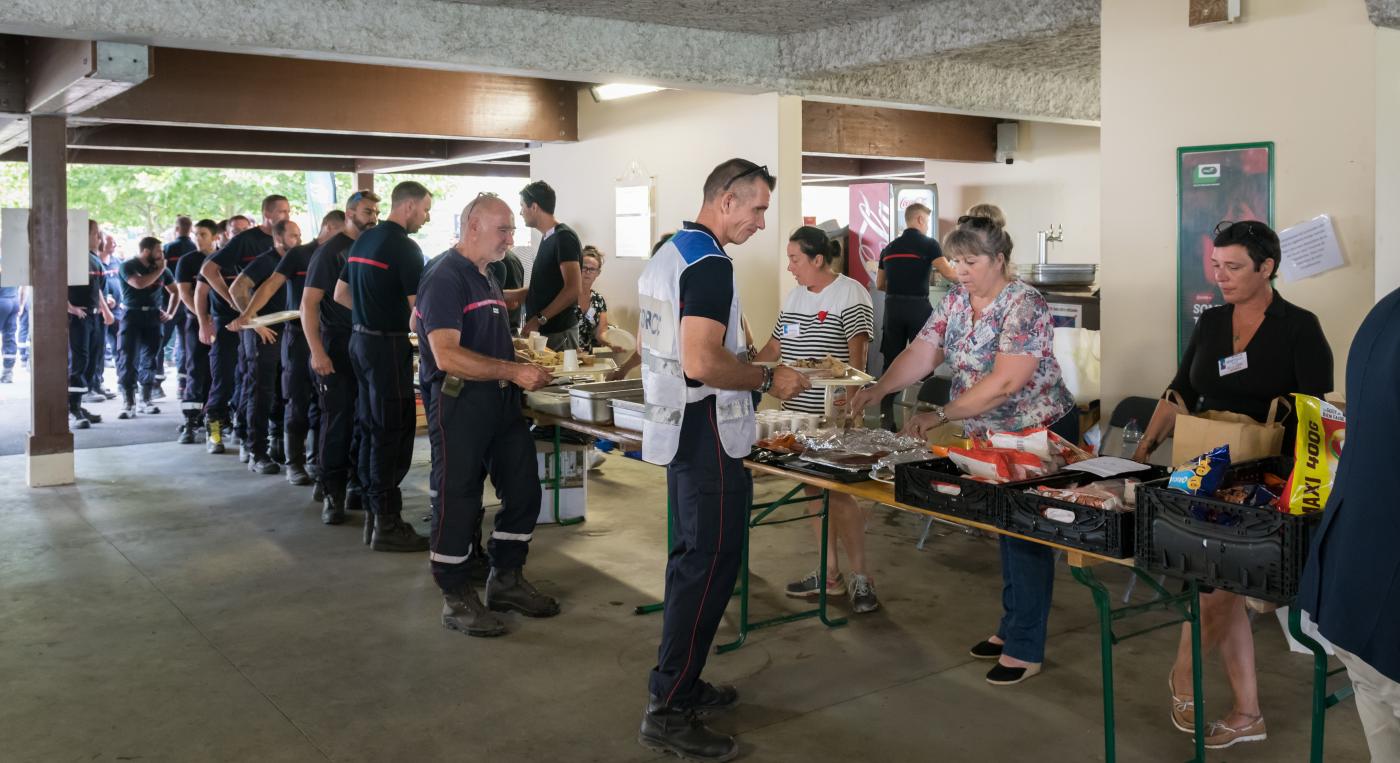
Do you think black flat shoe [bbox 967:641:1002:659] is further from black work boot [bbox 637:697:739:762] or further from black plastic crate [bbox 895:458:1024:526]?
Answer: black work boot [bbox 637:697:739:762]

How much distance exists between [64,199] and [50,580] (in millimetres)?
2887

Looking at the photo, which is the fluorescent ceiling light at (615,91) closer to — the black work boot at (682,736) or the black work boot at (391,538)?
the black work boot at (391,538)

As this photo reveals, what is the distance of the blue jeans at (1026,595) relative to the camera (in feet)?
12.5

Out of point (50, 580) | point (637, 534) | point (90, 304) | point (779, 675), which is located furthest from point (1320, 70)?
point (90, 304)

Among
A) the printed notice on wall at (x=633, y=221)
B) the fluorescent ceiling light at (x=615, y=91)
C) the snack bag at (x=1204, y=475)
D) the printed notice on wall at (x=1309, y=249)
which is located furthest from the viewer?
the printed notice on wall at (x=633, y=221)

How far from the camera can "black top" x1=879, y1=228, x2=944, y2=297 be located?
8.30 m

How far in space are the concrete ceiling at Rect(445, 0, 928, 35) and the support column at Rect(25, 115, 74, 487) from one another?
294cm

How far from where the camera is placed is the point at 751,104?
777 cm

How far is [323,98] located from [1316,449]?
7439 millimetres

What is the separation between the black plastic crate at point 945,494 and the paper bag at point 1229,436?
507mm

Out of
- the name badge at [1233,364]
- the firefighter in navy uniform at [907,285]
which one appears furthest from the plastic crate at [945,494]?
the firefighter in navy uniform at [907,285]

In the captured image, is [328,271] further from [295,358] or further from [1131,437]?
[1131,437]

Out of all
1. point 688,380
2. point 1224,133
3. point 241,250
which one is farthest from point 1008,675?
point 241,250

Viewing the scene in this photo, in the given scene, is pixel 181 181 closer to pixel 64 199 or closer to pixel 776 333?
pixel 64 199
